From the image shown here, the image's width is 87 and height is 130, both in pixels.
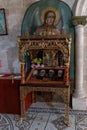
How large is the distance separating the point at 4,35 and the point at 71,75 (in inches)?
58.8

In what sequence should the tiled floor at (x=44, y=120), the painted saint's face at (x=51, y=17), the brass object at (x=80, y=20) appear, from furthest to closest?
the painted saint's face at (x=51, y=17), the brass object at (x=80, y=20), the tiled floor at (x=44, y=120)

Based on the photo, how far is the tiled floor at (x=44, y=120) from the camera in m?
3.13

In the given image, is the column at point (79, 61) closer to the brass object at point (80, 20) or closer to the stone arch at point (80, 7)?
the brass object at point (80, 20)

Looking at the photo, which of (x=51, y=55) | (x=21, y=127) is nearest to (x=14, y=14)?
(x=51, y=55)

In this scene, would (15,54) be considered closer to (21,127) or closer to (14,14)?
(14,14)

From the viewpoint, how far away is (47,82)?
3359 mm

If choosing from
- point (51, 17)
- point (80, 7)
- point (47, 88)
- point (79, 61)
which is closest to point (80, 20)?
point (80, 7)

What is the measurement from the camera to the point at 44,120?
336cm

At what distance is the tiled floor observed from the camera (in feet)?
10.3

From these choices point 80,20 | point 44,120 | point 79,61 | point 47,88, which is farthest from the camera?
point 79,61

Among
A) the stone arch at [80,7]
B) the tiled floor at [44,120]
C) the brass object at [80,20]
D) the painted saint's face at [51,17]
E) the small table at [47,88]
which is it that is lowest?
the tiled floor at [44,120]

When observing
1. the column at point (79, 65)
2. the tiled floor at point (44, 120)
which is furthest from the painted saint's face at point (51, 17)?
the tiled floor at point (44, 120)

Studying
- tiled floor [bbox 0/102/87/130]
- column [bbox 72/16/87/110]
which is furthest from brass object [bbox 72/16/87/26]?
tiled floor [bbox 0/102/87/130]

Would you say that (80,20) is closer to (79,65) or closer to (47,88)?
(79,65)
